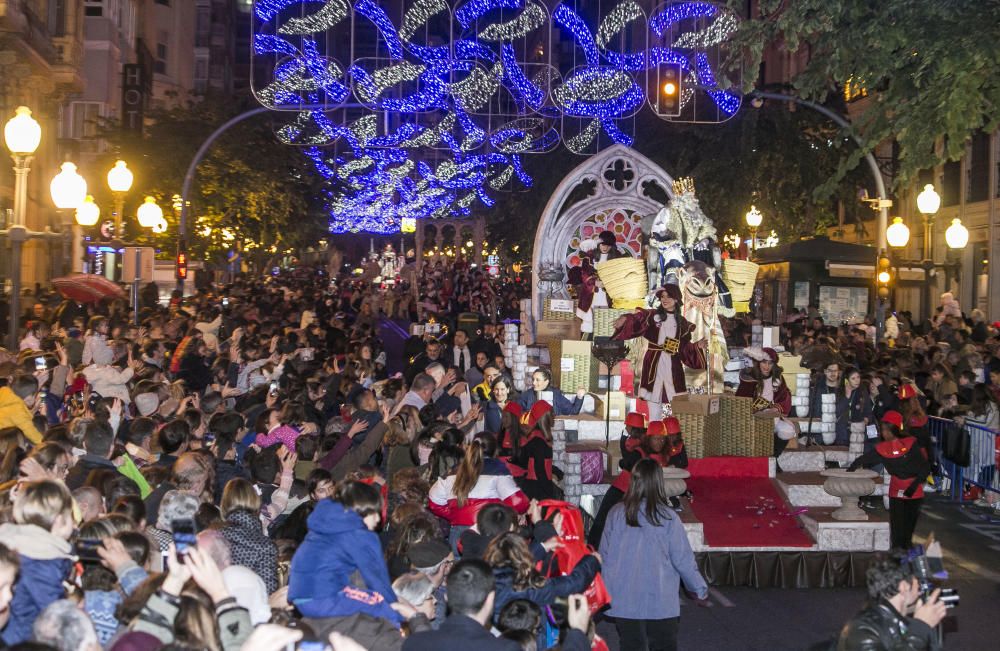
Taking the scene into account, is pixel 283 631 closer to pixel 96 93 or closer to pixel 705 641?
pixel 705 641

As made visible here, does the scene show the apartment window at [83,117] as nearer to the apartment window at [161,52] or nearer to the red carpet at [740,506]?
the apartment window at [161,52]

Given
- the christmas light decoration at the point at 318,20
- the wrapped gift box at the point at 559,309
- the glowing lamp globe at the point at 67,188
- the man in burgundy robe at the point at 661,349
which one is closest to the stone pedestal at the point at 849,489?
the man in burgundy robe at the point at 661,349

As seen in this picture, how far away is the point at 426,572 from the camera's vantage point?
7.08 meters

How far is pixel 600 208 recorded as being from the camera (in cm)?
2097

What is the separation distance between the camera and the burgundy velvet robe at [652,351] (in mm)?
15789

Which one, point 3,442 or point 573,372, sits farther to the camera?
point 573,372

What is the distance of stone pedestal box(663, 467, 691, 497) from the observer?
41.3ft

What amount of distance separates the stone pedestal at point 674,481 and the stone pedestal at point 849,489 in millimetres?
1653

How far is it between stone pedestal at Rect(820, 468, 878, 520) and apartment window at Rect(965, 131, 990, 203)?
2423 centimetres

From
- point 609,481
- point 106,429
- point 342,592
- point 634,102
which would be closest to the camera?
point 342,592

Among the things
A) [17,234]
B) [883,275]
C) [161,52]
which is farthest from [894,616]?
[161,52]

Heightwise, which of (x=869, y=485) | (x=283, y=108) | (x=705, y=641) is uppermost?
(x=283, y=108)

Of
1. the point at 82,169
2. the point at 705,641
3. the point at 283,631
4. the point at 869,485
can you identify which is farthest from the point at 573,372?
the point at 82,169

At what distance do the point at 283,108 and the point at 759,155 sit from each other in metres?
12.8
